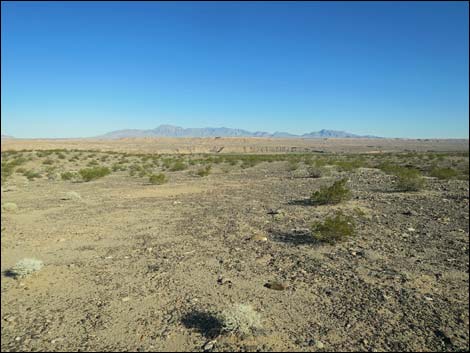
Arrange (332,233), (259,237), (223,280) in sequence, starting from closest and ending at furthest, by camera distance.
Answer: (223,280) → (332,233) → (259,237)

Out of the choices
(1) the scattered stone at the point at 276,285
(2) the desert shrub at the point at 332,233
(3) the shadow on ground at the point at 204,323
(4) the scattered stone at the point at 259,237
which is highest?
(2) the desert shrub at the point at 332,233

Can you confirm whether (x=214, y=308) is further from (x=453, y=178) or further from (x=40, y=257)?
(x=453, y=178)

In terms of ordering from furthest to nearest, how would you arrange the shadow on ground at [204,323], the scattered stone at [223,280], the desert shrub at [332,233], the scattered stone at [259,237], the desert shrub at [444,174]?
the desert shrub at [444,174]
the scattered stone at [259,237]
the desert shrub at [332,233]
the scattered stone at [223,280]
the shadow on ground at [204,323]

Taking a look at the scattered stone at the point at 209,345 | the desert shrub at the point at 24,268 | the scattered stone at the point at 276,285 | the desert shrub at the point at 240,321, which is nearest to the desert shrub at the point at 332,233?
the scattered stone at the point at 276,285

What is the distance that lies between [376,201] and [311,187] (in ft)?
17.1

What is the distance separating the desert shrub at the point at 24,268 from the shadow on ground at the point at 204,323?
3.56 metres

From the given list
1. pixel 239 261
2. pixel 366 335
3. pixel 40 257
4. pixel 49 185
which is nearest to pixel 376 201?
pixel 239 261

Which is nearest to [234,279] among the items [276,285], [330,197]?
[276,285]

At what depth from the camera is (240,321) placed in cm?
521

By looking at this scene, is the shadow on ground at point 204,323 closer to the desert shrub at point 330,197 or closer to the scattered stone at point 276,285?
the scattered stone at point 276,285

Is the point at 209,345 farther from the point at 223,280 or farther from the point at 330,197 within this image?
the point at 330,197

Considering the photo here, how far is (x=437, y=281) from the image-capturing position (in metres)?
6.85

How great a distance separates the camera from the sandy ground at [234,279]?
16.9 feet

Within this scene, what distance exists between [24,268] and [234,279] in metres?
4.04
